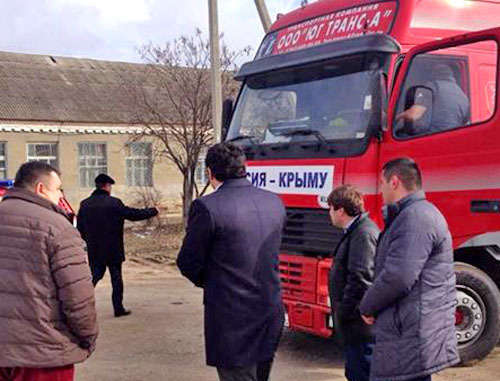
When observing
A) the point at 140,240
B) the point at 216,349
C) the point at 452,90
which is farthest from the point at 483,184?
the point at 140,240

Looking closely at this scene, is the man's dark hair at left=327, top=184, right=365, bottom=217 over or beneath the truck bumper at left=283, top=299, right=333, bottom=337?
over

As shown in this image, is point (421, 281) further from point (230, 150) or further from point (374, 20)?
point (374, 20)

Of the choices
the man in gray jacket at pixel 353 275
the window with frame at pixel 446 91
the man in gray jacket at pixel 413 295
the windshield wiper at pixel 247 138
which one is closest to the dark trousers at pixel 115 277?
the windshield wiper at pixel 247 138

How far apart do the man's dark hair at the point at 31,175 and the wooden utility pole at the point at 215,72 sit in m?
7.37

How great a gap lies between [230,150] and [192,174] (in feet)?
43.8

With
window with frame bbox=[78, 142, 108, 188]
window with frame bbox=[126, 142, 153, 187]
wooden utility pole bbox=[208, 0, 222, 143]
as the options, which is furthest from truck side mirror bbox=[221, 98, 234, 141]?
window with frame bbox=[126, 142, 153, 187]

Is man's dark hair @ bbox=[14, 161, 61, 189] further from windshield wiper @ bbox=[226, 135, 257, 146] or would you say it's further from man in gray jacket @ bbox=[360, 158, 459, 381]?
windshield wiper @ bbox=[226, 135, 257, 146]

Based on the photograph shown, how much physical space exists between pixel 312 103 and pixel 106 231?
343 cm

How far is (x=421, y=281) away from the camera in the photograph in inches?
134

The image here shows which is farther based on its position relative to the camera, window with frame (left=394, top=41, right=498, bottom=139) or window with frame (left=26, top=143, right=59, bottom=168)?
window with frame (left=26, top=143, right=59, bottom=168)

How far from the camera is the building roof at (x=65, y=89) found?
26.6 metres

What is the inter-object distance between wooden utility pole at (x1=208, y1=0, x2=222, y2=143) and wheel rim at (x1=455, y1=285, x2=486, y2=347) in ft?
19.3

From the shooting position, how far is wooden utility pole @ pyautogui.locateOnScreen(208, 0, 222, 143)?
11.0 metres

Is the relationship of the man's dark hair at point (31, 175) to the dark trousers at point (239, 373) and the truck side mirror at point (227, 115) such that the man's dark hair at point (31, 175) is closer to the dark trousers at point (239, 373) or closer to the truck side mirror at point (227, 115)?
the dark trousers at point (239, 373)
